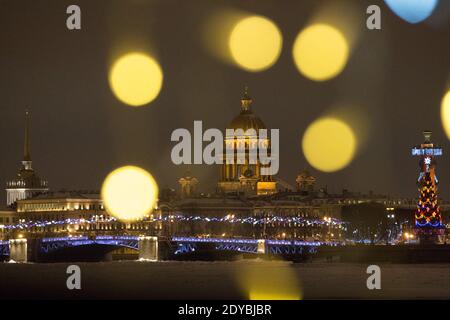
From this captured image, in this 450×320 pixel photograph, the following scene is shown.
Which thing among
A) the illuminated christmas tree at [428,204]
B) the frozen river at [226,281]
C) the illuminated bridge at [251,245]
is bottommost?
the frozen river at [226,281]

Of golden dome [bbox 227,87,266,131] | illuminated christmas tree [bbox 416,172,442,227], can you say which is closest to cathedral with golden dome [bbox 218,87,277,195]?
golden dome [bbox 227,87,266,131]

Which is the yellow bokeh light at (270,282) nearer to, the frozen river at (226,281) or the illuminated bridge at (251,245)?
the frozen river at (226,281)

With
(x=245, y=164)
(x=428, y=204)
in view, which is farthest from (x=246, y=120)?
(x=428, y=204)

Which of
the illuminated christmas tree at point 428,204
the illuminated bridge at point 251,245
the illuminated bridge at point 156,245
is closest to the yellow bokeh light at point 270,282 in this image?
the illuminated bridge at point 251,245

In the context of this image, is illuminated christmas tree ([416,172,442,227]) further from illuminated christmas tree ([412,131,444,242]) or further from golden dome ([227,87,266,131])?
golden dome ([227,87,266,131])

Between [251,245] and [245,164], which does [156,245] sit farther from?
[245,164]
